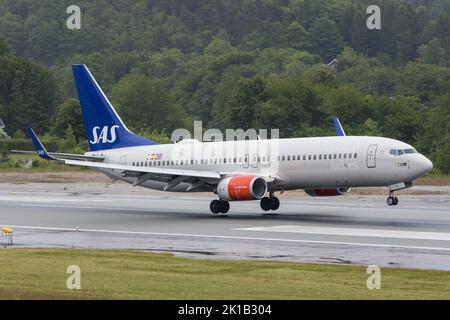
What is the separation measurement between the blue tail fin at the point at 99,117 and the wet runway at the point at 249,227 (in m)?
3.39

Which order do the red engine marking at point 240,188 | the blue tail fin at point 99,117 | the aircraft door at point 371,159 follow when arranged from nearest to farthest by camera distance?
the aircraft door at point 371,159
the red engine marking at point 240,188
the blue tail fin at point 99,117

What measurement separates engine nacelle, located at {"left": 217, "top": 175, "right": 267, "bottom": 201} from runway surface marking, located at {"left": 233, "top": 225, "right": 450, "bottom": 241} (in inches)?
162

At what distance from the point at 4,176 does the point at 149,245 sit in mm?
49488

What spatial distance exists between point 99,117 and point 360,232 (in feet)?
64.3

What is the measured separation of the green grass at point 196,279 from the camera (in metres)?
23.9

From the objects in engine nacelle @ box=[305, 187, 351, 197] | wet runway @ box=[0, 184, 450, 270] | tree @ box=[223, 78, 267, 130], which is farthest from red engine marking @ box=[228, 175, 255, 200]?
tree @ box=[223, 78, 267, 130]

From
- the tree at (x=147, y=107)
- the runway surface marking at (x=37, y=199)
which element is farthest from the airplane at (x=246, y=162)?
the tree at (x=147, y=107)

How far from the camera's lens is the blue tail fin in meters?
54.7

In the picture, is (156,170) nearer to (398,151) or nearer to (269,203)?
(269,203)

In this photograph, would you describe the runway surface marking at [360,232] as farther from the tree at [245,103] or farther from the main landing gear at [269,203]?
the tree at [245,103]

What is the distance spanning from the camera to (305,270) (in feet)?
93.4

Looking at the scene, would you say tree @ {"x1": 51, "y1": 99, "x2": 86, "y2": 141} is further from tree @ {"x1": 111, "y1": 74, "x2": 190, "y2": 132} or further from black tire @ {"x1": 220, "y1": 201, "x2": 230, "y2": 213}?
black tire @ {"x1": 220, "y1": 201, "x2": 230, "y2": 213}
